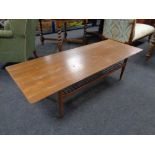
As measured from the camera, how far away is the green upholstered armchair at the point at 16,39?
1.88m

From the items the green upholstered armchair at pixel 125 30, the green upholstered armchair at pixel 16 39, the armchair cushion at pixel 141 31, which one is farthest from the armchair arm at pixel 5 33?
the armchair cushion at pixel 141 31

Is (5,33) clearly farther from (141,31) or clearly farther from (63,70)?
(141,31)

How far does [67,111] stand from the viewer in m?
1.59

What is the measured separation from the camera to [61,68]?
4.65 ft

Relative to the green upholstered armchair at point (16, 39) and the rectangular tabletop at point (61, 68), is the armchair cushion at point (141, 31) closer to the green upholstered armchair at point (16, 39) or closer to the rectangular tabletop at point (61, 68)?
the rectangular tabletop at point (61, 68)

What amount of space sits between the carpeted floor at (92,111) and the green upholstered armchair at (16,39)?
0.30m

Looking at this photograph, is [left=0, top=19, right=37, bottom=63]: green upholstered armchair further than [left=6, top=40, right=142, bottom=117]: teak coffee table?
Yes

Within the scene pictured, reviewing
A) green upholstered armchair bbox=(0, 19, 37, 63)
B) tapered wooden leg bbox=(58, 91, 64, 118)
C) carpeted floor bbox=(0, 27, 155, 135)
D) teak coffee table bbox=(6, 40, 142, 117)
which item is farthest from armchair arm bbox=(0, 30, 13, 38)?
tapered wooden leg bbox=(58, 91, 64, 118)

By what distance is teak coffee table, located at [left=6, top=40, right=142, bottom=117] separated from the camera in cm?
115

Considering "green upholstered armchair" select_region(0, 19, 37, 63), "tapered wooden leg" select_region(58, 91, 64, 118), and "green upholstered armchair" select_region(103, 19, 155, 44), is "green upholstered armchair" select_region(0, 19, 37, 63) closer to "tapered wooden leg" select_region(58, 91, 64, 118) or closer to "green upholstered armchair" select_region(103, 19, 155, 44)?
"tapered wooden leg" select_region(58, 91, 64, 118)

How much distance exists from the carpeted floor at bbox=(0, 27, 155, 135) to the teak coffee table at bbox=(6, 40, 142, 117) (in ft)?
0.60

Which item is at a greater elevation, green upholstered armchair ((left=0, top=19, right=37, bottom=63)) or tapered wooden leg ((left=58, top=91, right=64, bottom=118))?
green upholstered armchair ((left=0, top=19, right=37, bottom=63))

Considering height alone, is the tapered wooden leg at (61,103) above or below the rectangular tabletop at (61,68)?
below
